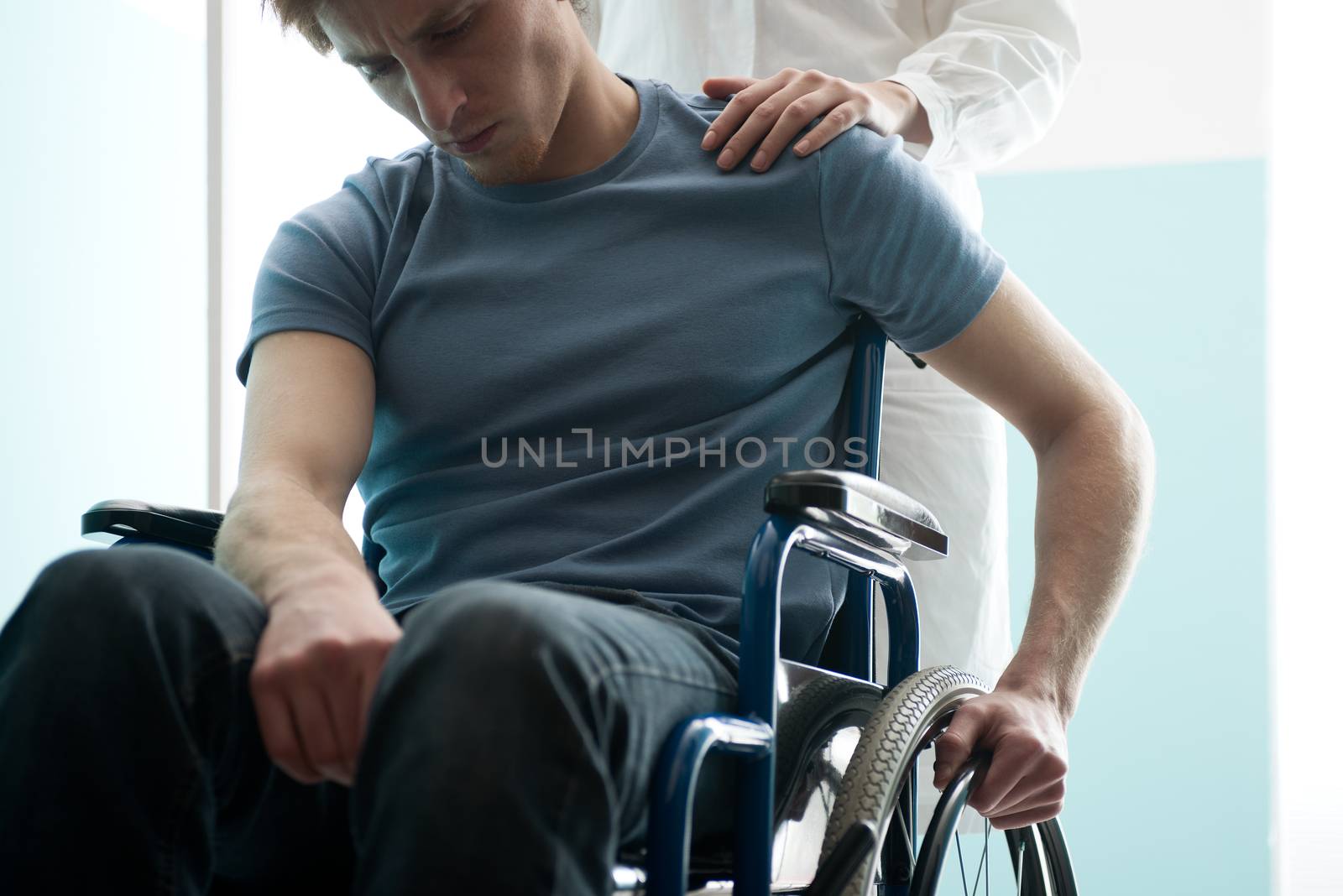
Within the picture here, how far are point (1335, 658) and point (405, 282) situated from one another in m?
2.33

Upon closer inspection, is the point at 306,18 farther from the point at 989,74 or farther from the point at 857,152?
the point at 989,74

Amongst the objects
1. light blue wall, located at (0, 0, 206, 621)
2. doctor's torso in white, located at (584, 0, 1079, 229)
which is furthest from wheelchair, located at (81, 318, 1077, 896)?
light blue wall, located at (0, 0, 206, 621)

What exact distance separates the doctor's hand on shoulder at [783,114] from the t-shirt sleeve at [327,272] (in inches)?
14.2

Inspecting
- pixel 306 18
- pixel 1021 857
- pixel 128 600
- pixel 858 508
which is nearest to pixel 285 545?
pixel 128 600

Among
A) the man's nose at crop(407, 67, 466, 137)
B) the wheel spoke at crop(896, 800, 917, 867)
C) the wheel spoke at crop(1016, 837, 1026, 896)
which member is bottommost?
the wheel spoke at crop(1016, 837, 1026, 896)

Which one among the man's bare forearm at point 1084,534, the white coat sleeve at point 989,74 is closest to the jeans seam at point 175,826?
the man's bare forearm at point 1084,534

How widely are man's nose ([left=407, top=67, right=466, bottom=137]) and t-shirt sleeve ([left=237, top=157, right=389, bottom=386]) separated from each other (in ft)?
0.60

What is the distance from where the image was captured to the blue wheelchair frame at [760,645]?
803mm

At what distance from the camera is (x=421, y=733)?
0.72 m

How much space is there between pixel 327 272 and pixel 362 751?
72 cm

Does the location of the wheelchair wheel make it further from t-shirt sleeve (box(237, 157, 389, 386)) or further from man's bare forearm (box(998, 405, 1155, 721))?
t-shirt sleeve (box(237, 157, 389, 386))

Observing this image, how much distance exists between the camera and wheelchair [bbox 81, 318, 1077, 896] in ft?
2.87

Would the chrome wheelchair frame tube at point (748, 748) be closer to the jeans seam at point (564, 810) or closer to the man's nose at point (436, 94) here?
the jeans seam at point (564, 810)

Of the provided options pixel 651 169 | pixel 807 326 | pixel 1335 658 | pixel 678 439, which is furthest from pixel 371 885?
pixel 1335 658
